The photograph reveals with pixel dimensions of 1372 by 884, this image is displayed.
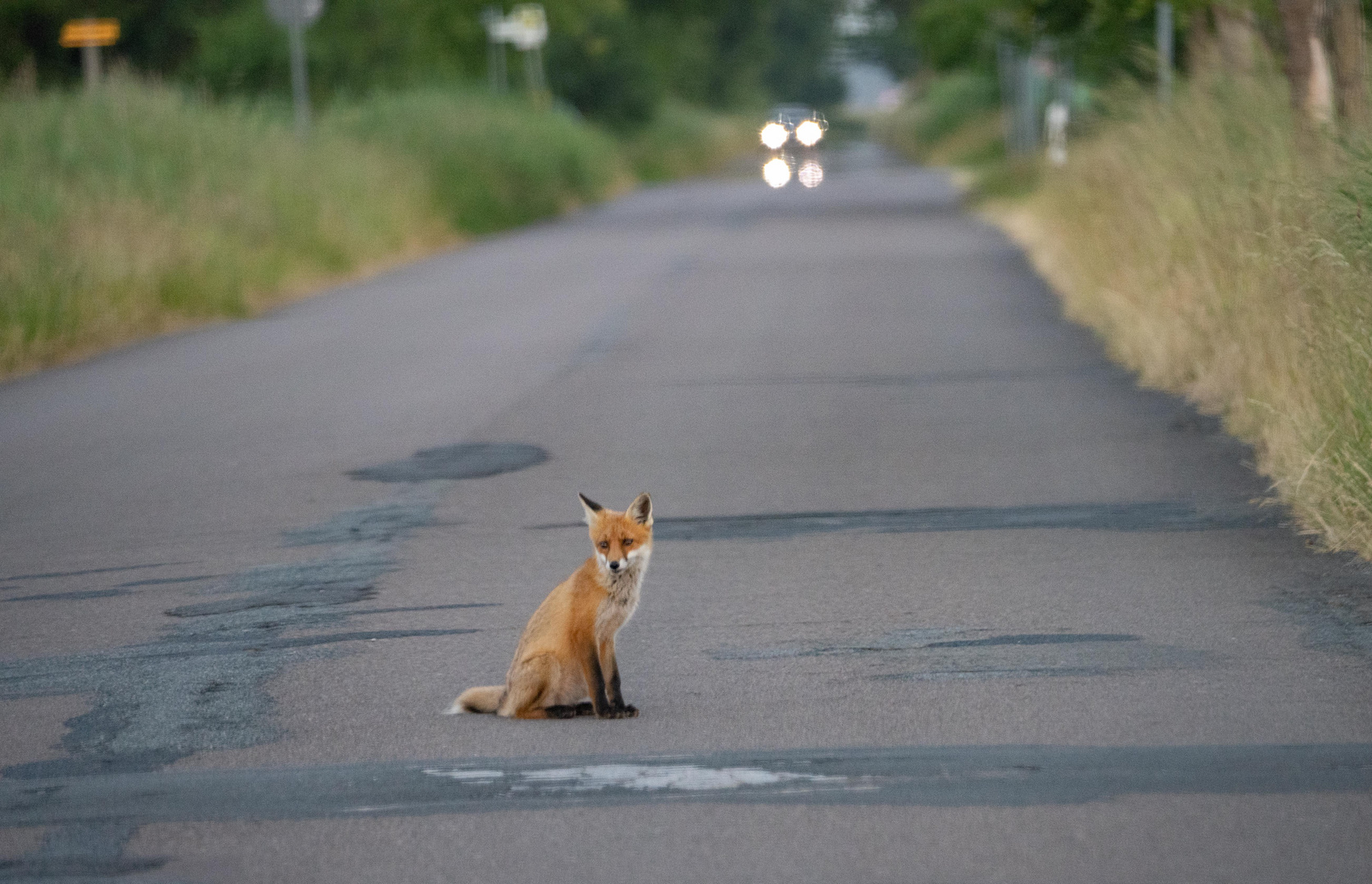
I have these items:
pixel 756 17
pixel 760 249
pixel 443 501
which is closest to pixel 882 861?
pixel 443 501

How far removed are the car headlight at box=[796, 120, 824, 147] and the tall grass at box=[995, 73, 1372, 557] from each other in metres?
3.22

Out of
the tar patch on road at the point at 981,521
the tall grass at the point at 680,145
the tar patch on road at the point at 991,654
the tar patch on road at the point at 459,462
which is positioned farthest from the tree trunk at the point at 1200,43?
the tall grass at the point at 680,145

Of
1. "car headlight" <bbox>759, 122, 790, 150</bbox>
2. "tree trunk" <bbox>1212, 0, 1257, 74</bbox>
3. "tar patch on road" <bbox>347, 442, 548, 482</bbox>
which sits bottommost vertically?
"tar patch on road" <bbox>347, 442, 548, 482</bbox>

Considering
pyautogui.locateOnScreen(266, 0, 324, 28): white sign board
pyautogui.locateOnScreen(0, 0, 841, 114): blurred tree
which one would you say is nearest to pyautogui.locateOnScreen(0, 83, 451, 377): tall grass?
pyautogui.locateOnScreen(266, 0, 324, 28): white sign board

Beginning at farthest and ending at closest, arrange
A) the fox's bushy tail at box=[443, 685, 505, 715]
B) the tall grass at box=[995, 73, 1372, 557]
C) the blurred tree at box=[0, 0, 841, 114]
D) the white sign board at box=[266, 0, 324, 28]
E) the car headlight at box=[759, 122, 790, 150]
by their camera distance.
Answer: the blurred tree at box=[0, 0, 841, 114]
the white sign board at box=[266, 0, 324, 28]
the tall grass at box=[995, 73, 1372, 557]
the fox's bushy tail at box=[443, 685, 505, 715]
the car headlight at box=[759, 122, 790, 150]

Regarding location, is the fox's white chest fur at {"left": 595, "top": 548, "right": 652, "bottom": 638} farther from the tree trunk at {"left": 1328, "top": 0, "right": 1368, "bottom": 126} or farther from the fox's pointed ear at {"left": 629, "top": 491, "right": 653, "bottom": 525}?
the tree trunk at {"left": 1328, "top": 0, "right": 1368, "bottom": 126}

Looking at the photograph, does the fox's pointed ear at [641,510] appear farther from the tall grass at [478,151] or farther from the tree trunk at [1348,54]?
the tall grass at [478,151]

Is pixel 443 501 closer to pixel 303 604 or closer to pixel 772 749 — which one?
pixel 303 604

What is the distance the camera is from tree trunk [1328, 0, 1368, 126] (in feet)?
43.3

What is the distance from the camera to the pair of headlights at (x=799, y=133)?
5.53 meters

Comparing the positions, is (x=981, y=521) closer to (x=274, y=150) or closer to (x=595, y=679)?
(x=595, y=679)

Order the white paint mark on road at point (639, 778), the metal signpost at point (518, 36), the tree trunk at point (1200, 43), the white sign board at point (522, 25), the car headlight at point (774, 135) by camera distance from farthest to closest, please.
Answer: the metal signpost at point (518, 36) < the white sign board at point (522, 25) < the tree trunk at point (1200, 43) < the car headlight at point (774, 135) < the white paint mark on road at point (639, 778)

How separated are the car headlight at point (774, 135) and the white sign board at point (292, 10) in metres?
22.5

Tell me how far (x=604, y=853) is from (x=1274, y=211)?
24.7ft
